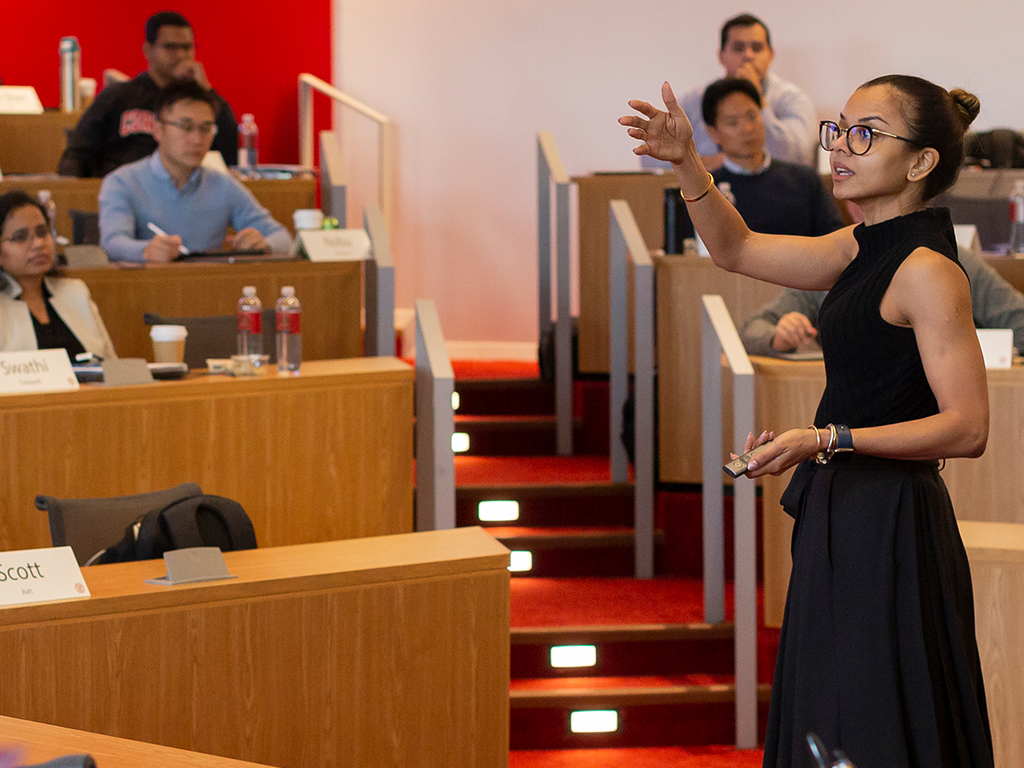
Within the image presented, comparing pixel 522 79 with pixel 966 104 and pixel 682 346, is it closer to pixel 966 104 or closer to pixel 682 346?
pixel 682 346

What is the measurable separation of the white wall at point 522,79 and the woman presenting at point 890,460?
4.39 metres

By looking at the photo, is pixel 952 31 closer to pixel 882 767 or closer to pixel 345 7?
pixel 345 7

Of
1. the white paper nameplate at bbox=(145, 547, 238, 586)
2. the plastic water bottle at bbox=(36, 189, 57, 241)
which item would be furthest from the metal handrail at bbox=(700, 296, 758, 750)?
the plastic water bottle at bbox=(36, 189, 57, 241)

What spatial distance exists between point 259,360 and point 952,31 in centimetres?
404

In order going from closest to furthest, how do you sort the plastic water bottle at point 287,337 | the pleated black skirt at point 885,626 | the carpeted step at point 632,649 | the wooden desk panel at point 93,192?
the pleated black skirt at point 885,626 < the plastic water bottle at point 287,337 < the carpeted step at point 632,649 < the wooden desk panel at point 93,192

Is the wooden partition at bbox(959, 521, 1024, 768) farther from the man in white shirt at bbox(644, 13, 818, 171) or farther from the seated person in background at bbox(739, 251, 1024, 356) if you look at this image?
the man in white shirt at bbox(644, 13, 818, 171)

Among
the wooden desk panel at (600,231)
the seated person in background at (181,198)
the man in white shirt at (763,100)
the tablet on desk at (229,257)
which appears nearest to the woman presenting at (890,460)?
the tablet on desk at (229,257)

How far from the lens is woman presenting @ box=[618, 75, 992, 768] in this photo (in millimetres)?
1367

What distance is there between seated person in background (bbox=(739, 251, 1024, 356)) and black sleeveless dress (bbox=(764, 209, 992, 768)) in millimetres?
1806

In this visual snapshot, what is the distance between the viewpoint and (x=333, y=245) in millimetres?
3676

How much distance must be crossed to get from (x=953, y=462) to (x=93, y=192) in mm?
3125

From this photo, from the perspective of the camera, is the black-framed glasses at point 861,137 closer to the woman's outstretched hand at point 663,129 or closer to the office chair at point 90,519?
the woman's outstretched hand at point 663,129

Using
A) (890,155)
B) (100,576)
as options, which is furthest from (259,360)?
(890,155)

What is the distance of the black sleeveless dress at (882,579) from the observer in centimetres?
142
